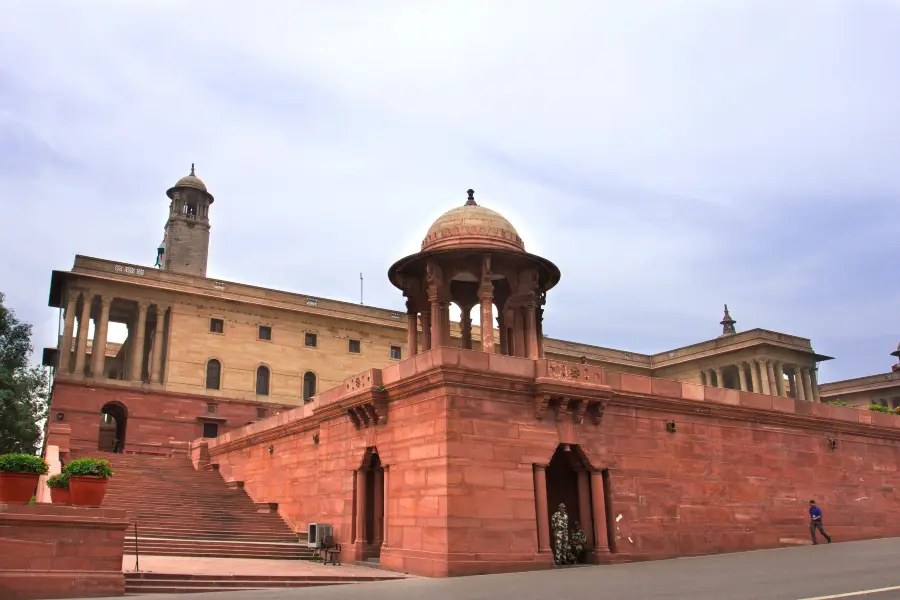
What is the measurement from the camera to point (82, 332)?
42.0 meters

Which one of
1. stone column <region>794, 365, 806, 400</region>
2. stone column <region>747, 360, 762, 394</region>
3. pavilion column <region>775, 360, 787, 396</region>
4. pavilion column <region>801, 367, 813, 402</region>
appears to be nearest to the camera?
pavilion column <region>775, 360, 787, 396</region>

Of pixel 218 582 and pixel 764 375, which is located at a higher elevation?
pixel 764 375

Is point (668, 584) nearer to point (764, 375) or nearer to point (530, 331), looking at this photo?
point (530, 331)

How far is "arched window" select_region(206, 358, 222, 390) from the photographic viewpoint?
147ft

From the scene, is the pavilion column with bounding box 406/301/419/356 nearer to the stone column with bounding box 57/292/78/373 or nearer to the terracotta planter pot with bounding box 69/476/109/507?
the terracotta planter pot with bounding box 69/476/109/507

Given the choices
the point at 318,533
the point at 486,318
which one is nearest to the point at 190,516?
the point at 318,533

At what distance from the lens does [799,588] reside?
11797mm

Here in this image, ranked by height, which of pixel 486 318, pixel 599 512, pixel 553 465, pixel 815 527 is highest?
pixel 486 318

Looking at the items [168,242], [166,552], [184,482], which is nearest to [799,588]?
[166,552]

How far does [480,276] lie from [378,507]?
7468mm

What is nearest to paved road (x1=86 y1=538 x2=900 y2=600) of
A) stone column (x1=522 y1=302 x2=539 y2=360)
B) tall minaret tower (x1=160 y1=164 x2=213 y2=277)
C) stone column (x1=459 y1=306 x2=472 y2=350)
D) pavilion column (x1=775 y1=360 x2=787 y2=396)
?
stone column (x1=522 y1=302 x2=539 y2=360)

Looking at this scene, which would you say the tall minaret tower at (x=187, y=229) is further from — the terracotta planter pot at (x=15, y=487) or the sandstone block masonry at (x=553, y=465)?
the terracotta planter pot at (x=15, y=487)

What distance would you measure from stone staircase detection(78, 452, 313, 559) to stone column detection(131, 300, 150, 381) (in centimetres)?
1196

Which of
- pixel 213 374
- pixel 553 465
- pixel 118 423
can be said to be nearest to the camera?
pixel 553 465
